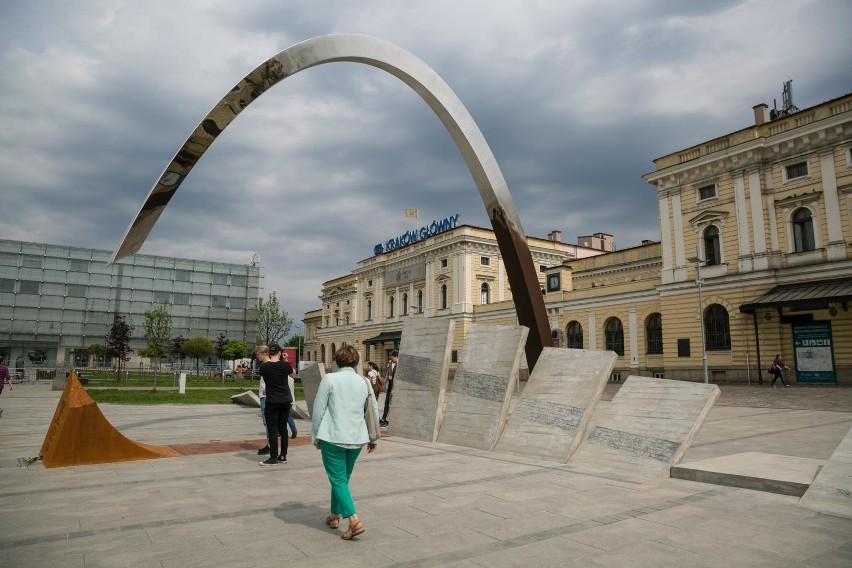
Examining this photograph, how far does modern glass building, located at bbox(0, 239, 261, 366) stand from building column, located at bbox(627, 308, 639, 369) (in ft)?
181

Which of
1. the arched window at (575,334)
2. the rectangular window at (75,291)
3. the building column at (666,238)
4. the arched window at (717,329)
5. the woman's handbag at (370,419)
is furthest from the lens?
the rectangular window at (75,291)

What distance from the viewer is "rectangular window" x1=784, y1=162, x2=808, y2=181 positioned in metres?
26.3

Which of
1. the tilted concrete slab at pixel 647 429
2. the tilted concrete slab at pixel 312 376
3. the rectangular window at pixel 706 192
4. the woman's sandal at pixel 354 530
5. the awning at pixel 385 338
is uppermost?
the rectangular window at pixel 706 192

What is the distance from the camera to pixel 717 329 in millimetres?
28750

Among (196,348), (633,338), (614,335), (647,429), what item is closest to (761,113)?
(633,338)

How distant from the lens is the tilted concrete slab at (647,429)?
6.73 meters

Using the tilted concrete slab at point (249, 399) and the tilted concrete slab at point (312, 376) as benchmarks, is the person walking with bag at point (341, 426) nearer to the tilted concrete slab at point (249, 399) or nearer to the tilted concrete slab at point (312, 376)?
the tilted concrete slab at point (312, 376)

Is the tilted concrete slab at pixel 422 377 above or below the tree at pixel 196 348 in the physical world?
below

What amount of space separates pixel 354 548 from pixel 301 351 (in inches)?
3226

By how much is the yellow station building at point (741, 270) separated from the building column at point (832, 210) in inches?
1.7

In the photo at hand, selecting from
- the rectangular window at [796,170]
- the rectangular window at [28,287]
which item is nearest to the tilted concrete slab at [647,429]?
the rectangular window at [796,170]

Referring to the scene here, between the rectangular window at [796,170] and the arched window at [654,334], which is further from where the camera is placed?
the arched window at [654,334]

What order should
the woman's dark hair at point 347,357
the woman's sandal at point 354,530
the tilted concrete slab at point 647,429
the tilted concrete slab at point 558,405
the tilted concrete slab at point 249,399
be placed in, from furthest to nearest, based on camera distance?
the tilted concrete slab at point 249,399
the tilted concrete slab at point 558,405
the tilted concrete slab at point 647,429
the woman's dark hair at point 347,357
the woman's sandal at point 354,530

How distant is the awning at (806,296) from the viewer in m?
23.2
